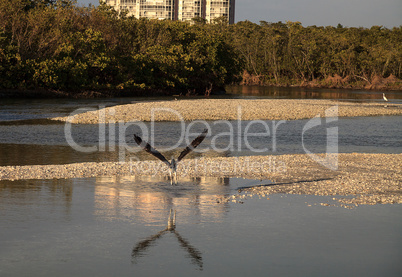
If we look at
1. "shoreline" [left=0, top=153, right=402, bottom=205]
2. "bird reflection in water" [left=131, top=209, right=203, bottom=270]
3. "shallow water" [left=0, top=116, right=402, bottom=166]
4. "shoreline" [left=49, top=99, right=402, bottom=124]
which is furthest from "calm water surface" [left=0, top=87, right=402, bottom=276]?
"shoreline" [left=49, top=99, right=402, bottom=124]

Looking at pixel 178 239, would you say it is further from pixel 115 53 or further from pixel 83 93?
pixel 115 53

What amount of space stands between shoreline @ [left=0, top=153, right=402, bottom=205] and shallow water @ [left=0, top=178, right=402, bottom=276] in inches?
35.7

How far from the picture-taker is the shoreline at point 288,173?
47.3ft

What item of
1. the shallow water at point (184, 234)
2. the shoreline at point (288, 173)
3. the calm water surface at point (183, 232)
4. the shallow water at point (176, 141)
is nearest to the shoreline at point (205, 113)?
the shallow water at point (176, 141)

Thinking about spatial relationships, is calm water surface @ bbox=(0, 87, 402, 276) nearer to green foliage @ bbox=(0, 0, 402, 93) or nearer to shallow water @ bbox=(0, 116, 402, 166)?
shallow water @ bbox=(0, 116, 402, 166)

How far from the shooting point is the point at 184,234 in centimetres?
1061

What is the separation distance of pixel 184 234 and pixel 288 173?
7.04 metres

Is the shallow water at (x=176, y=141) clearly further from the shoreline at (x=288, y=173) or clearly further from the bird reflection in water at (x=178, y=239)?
the bird reflection in water at (x=178, y=239)

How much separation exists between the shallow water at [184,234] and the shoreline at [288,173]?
0.91m

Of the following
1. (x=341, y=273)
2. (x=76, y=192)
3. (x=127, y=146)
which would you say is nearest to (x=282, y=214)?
(x=341, y=273)

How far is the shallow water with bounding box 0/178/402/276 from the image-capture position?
8961 millimetres

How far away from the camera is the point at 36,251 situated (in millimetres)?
9453

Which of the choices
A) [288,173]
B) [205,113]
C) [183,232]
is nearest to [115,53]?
[205,113]

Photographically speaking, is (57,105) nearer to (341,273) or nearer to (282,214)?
(282,214)
